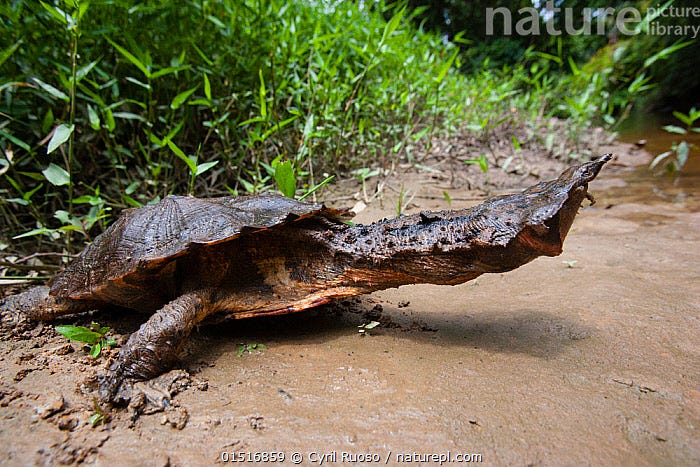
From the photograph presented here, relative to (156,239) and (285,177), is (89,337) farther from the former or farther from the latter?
(285,177)

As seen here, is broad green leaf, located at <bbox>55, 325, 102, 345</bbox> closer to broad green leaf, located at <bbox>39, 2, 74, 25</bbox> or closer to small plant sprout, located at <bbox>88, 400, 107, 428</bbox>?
small plant sprout, located at <bbox>88, 400, 107, 428</bbox>

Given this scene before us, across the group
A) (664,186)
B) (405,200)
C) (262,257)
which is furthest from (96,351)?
(664,186)

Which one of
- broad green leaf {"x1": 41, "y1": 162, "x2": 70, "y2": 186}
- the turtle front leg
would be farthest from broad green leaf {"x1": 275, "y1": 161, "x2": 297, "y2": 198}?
broad green leaf {"x1": 41, "y1": 162, "x2": 70, "y2": 186}

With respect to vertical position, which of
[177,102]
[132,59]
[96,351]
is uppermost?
[132,59]

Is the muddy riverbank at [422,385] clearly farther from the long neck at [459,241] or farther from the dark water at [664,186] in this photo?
the dark water at [664,186]

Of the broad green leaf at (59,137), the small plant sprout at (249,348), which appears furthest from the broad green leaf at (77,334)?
the broad green leaf at (59,137)

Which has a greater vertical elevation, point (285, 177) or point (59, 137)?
point (59, 137)

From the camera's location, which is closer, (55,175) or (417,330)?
(417,330)
